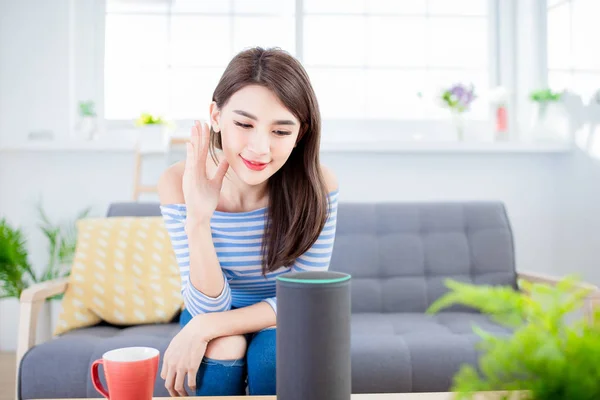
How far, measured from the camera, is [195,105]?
9.95 ft

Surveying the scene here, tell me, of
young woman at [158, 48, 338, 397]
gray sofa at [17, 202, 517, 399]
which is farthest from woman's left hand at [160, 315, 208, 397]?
gray sofa at [17, 202, 517, 399]

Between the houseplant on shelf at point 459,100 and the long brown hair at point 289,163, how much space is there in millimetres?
1772

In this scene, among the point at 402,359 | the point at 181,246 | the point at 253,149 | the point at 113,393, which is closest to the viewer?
the point at 113,393

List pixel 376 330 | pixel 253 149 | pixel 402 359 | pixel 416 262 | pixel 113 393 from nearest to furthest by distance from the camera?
1. pixel 113 393
2. pixel 253 149
3. pixel 402 359
4. pixel 376 330
5. pixel 416 262

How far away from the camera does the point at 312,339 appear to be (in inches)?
27.0

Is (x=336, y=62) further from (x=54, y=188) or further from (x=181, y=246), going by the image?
(x=181, y=246)

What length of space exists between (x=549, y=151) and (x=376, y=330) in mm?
1576

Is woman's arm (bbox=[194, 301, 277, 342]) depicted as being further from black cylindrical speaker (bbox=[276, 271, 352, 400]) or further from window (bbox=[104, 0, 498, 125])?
window (bbox=[104, 0, 498, 125])

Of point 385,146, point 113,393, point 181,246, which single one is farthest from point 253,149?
point 385,146

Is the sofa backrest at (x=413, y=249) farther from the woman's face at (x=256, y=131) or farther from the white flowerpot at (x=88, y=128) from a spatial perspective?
the woman's face at (x=256, y=131)

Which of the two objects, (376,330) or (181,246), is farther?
(376,330)

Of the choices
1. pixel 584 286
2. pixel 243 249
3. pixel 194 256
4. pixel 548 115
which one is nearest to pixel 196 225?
pixel 194 256

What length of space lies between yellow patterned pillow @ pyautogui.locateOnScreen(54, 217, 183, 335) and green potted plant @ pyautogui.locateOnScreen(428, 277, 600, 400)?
1.68m

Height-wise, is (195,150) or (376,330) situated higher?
(195,150)
